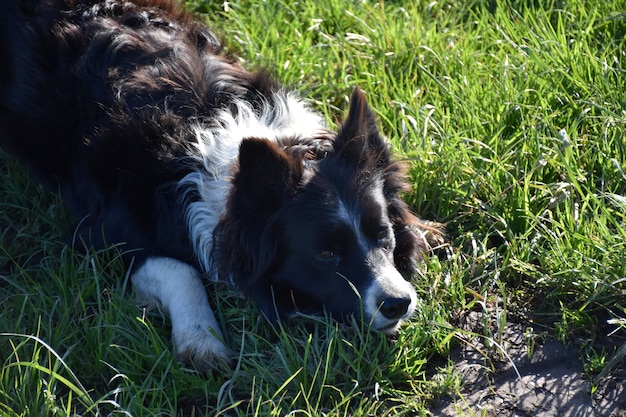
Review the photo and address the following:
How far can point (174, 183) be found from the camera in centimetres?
381

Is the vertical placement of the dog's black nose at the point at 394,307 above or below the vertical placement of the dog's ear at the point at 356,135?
below

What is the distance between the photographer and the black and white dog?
335cm

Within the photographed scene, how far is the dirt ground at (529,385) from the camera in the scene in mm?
3221

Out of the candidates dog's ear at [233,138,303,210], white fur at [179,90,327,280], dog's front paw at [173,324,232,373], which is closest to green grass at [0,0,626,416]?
dog's front paw at [173,324,232,373]

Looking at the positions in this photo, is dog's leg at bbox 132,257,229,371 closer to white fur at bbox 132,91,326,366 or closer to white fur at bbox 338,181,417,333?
white fur at bbox 132,91,326,366

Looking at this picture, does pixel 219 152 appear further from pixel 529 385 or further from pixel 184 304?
pixel 529 385

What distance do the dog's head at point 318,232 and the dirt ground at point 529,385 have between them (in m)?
Answer: 0.38

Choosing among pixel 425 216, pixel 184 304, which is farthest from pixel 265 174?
pixel 425 216

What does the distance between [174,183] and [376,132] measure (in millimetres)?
971

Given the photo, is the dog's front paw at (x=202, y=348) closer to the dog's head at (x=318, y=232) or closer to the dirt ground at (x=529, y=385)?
the dog's head at (x=318, y=232)

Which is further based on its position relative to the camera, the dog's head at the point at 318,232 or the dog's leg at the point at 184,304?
the dog's leg at the point at 184,304

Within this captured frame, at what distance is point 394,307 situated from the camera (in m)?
3.25

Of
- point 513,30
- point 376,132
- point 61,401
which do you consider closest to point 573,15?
point 513,30

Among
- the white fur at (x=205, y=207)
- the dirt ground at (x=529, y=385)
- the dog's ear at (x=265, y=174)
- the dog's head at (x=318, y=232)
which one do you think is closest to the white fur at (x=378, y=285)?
the dog's head at (x=318, y=232)
